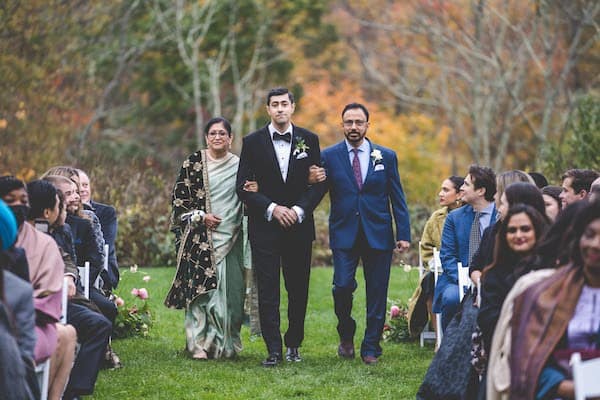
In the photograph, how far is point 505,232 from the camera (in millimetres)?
6539

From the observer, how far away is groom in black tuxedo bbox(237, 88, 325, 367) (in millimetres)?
9391

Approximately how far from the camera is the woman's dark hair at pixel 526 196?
21.8 feet

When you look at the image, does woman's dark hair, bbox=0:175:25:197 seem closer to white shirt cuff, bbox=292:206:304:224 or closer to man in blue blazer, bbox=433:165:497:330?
white shirt cuff, bbox=292:206:304:224

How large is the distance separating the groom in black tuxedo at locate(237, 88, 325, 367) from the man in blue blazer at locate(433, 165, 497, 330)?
1.14 m

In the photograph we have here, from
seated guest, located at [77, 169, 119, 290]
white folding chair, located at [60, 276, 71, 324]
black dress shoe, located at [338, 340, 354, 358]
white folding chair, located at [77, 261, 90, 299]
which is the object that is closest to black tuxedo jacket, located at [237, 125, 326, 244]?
black dress shoe, located at [338, 340, 354, 358]

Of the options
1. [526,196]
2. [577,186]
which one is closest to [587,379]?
[526,196]

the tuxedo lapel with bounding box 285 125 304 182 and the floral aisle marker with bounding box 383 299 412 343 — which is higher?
the tuxedo lapel with bounding box 285 125 304 182

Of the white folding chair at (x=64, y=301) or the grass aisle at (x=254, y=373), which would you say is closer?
the white folding chair at (x=64, y=301)

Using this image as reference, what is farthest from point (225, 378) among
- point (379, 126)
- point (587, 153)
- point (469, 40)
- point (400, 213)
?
point (379, 126)

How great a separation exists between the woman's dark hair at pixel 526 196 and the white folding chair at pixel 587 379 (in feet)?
6.40

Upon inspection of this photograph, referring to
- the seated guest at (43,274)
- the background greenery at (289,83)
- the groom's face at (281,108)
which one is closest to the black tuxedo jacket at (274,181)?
the groom's face at (281,108)

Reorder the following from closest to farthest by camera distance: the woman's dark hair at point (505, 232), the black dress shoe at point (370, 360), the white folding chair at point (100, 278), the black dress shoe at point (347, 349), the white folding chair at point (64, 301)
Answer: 1. the woman's dark hair at point (505, 232)
2. the white folding chair at point (64, 301)
3. the white folding chair at point (100, 278)
4. the black dress shoe at point (370, 360)
5. the black dress shoe at point (347, 349)

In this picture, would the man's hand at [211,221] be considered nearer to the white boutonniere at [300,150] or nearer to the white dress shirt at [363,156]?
the white boutonniere at [300,150]

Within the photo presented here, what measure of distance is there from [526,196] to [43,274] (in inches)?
106
